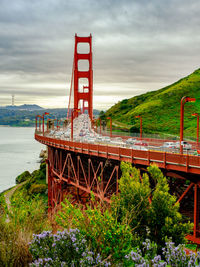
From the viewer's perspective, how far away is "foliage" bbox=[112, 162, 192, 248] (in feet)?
29.4

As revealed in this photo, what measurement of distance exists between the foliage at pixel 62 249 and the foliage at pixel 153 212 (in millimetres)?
3152


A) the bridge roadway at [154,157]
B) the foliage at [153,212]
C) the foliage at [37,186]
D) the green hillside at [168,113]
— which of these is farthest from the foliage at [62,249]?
the green hillside at [168,113]

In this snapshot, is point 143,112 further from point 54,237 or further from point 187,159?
point 54,237

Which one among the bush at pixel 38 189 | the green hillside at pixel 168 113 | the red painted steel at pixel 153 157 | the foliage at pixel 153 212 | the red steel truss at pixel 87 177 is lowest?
the bush at pixel 38 189

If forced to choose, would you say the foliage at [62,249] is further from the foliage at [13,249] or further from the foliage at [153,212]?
the foliage at [153,212]

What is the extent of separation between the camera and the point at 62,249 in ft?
19.3

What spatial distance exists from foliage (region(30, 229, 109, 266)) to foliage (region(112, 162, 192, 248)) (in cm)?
315

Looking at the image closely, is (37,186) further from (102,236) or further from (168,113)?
(168,113)

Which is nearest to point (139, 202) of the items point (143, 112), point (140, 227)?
point (140, 227)

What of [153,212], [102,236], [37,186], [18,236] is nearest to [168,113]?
[37,186]

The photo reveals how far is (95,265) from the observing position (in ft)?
17.6

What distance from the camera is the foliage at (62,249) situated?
Result: 559 centimetres

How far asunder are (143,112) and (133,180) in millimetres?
76926

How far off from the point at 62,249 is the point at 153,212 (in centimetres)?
434
